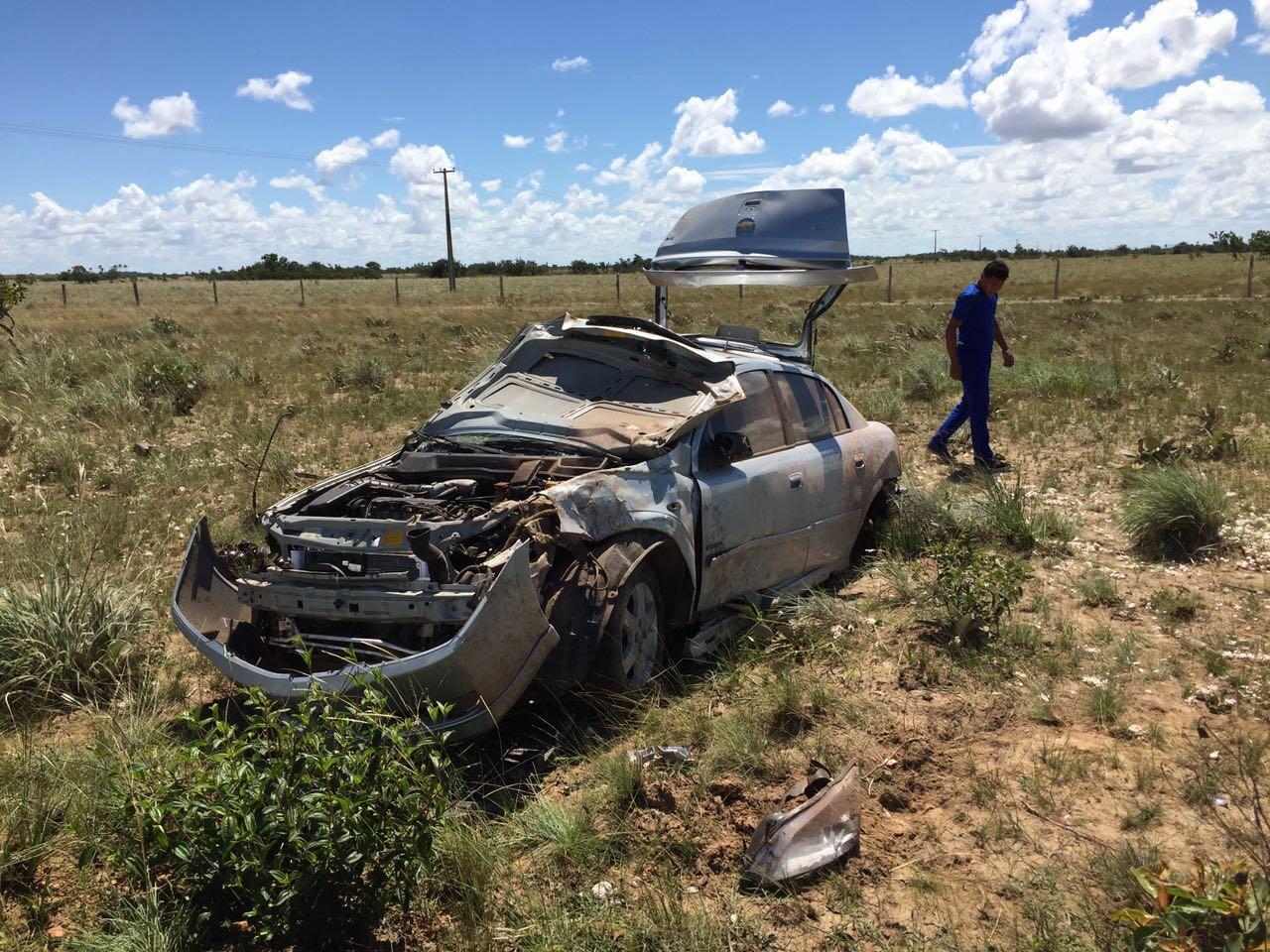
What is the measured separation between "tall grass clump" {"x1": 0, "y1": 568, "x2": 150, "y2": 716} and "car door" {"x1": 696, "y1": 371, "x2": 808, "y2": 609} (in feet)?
9.84

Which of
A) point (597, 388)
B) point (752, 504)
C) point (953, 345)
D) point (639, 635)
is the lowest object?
point (639, 635)

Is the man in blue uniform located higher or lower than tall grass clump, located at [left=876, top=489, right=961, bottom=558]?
higher

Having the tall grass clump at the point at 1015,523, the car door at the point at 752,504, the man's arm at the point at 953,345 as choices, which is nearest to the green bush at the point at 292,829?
the car door at the point at 752,504

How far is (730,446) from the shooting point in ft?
16.8

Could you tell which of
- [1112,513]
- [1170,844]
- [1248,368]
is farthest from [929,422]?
[1170,844]

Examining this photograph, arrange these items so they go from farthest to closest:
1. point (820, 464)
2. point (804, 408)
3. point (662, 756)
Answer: point (804, 408), point (820, 464), point (662, 756)

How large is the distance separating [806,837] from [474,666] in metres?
1.38

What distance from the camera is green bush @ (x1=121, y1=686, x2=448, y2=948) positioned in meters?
2.70

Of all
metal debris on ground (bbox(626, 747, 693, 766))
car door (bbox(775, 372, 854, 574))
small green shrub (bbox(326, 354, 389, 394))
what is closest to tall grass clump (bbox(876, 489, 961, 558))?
car door (bbox(775, 372, 854, 574))

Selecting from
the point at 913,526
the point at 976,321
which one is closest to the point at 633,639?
the point at 913,526

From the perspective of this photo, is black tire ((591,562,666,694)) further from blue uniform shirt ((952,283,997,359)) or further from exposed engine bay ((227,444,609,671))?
blue uniform shirt ((952,283,997,359))

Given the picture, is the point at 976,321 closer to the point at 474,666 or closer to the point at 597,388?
the point at 597,388

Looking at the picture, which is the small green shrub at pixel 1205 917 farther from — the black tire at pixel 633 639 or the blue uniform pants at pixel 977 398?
the blue uniform pants at pixel 977 398

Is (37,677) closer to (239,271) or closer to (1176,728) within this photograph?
(1176,728)
